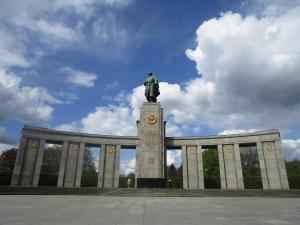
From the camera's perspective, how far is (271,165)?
98.2 ft

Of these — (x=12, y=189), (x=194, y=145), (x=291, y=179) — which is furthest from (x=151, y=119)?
(x=291, y=179)

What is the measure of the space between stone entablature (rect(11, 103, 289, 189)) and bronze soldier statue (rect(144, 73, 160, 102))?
1.13m

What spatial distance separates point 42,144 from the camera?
3108 cm

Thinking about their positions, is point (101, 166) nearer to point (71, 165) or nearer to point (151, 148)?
point (71, 165)

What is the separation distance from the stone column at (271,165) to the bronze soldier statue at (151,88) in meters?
14.7

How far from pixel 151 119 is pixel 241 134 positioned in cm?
1159

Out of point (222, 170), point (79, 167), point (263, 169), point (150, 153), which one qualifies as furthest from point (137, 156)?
point (263, 169)

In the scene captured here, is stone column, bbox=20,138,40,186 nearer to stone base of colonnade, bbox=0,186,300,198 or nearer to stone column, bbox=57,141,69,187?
stone column, bbox=57,141,69,187

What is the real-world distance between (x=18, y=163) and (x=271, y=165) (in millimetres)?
29692

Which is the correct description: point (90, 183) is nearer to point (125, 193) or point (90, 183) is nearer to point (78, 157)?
point (78, 157)

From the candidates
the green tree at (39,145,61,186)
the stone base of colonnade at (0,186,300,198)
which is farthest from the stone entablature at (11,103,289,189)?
the green tree at (39,145,61,186)

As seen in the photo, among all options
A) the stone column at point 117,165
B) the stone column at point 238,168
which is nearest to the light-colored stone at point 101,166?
the stone column at point 117,165

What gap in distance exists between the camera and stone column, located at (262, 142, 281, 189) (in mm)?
29297

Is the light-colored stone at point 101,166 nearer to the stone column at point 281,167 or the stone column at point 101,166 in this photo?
the stone column at point 101,166
